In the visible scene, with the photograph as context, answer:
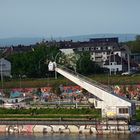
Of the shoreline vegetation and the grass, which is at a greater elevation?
the grass

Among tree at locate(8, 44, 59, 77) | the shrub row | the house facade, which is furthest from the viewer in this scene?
the house facade

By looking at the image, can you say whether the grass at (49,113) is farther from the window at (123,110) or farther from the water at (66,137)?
the water at (66,137)

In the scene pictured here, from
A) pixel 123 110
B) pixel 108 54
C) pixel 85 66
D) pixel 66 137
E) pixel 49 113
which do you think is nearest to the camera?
pixel 66 137

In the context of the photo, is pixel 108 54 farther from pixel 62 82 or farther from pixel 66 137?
pixel 66 137

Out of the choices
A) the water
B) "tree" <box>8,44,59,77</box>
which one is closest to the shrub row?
the water

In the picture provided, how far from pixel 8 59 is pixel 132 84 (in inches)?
1165

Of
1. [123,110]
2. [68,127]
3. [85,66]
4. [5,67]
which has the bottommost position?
[5,67]

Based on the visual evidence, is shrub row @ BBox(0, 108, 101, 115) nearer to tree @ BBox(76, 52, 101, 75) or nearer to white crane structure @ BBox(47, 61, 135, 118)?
white crane structure @ BBox(47, 61, 135, 118)

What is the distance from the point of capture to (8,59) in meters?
87.9

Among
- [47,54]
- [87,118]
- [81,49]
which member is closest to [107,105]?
[87,118]

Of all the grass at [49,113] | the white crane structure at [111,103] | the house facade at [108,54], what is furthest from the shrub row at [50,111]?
the house facade at [108,54]

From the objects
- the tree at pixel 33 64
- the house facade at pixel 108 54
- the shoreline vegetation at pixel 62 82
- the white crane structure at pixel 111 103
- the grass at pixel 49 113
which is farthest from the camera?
the house facade at pixel 108 54

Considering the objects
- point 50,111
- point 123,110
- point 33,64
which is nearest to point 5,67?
point 33,64

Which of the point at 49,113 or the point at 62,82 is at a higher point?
the point at 49,113
